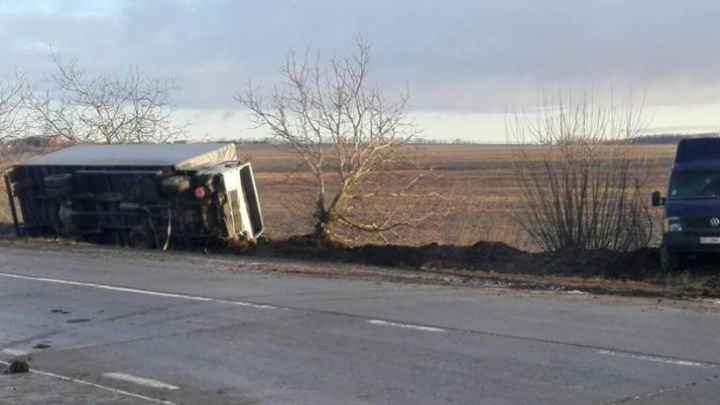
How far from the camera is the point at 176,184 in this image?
22.5 meters

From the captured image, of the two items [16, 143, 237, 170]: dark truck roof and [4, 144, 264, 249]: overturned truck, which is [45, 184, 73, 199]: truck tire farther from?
[16, 143, 237, 170]: dark truck roof

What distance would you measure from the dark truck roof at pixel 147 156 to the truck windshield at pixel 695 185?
1043cm

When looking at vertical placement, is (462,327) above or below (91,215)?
below

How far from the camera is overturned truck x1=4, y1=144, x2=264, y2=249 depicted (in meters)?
22.9

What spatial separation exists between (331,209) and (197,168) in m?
3.19

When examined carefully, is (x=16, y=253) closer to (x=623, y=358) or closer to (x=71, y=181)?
(x=71, y=181)

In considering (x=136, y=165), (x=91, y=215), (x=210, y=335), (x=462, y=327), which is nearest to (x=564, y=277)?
(x=462, y=327)

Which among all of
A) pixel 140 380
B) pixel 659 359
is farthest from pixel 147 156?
pixel 659 359

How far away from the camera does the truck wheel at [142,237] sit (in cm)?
2392

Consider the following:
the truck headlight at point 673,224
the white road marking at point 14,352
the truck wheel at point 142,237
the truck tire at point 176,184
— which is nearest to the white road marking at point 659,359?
the white road marking at point 14,352

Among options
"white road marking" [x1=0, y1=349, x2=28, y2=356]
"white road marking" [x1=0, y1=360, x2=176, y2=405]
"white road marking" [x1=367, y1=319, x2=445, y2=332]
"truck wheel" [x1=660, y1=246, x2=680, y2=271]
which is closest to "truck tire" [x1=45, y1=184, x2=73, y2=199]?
"truck wheel" [x1=660, y1=246, x2=680, y2=271]

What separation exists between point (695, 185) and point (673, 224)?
3.65 ft

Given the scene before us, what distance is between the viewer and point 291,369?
9.91 meters

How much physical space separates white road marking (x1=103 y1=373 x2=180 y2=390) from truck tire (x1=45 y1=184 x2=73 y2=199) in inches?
623
